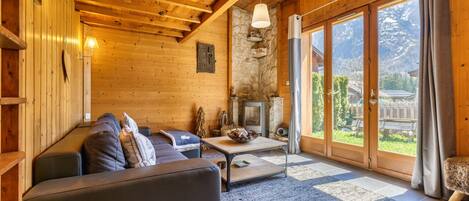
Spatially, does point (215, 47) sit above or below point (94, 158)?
above

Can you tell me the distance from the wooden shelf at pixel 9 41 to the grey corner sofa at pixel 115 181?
737 mm

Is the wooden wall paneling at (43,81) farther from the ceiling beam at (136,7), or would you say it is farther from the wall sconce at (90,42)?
the wall sconce at (90,42)

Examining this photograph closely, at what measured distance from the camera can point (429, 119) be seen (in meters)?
2.63

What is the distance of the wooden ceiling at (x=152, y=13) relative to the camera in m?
3.15

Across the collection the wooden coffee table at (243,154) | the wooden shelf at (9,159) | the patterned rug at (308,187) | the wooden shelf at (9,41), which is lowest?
the patterned rug at (308,187)

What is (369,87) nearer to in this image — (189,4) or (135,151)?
(189,4)

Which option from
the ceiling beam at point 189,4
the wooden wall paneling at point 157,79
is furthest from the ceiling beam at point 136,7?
the wooden wall paneling at point 157,79

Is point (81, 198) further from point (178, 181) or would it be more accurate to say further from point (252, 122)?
point (252, 122)

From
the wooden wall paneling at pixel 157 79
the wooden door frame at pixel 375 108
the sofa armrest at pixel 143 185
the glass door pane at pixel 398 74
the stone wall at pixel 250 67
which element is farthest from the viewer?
the stone wall at pixel 250 67

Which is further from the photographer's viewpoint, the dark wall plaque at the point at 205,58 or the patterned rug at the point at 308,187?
the dark wall plaque at the point at 205,58

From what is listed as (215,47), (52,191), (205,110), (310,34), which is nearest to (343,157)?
(310,34)

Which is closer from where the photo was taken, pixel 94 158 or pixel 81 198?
pixel 81 198

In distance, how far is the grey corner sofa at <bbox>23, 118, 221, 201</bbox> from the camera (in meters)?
1.30

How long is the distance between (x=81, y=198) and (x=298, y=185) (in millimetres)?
2286
